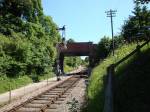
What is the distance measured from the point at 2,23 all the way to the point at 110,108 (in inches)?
1625

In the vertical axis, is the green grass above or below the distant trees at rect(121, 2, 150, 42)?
below

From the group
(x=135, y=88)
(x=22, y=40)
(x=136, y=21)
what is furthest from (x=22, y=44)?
(x=135, y=88)

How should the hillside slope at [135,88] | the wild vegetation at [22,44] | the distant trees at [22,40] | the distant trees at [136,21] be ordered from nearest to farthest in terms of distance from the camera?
1. the hillside slope at [135,88]
2. the wild vegetation at [22,44]
3. the distant trees at [22,40]
4. the distant trees at [136,21]

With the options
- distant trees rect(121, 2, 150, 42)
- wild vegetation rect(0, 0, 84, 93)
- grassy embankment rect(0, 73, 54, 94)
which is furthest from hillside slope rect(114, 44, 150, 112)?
distant trees rect(121, 2, 150, 42)

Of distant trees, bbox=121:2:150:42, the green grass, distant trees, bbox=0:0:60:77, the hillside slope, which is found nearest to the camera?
the hillside slope

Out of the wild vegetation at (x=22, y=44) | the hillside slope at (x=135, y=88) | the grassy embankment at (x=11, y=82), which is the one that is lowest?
the grassy embankment at (x=11, y=82)

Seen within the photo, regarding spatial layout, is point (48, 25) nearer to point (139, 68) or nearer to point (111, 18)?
point (111, 18)

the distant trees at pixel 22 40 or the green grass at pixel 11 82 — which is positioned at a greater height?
the distant trees at pixel 22 40

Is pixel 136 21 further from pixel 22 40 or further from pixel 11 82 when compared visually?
pixel 11 82

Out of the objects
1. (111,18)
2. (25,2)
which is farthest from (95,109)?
(111,18)

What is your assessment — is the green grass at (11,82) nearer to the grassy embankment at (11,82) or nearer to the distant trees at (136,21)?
the grassy embankment at (11,82)

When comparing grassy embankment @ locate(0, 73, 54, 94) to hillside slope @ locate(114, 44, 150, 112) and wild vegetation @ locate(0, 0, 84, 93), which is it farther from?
hillside slope @ locate(114, 44, 150, 112)

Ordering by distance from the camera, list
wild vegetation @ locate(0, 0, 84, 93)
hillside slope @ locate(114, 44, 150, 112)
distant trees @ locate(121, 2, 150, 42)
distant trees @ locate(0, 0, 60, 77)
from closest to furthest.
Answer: hillside slope @ locate(114, 44, 150, 112)
wild vegetation @ locate(0, 0, 84, 93)
distant trees @ locate(0, 0, 60, 77)
distant trees @ locate(121, 2, 150, 42)

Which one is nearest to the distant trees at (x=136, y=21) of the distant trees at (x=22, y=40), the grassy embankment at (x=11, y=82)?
the distant trees at (x=22, y=40)
